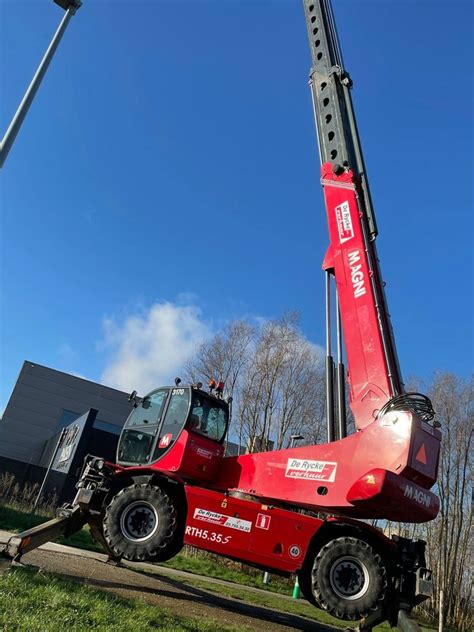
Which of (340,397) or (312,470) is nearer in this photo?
(312,470)

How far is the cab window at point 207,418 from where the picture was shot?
802 centimetres

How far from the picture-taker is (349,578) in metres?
6.29

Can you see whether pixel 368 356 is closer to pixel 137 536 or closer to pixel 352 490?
pixel 352 490

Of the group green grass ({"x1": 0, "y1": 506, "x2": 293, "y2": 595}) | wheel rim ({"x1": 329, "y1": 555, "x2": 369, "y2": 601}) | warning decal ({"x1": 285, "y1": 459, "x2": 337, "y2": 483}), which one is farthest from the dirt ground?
green grass ({"x1": 0, "y1": 506, "x2": 293, "y2": 595})

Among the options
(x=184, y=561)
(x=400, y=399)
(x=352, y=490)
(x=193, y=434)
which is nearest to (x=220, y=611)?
(x=193, y=434)

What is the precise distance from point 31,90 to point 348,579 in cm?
768

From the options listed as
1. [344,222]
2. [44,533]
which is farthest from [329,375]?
[44,533]

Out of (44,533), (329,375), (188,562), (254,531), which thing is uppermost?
(329,375)

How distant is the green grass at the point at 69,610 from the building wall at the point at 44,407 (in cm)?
2986

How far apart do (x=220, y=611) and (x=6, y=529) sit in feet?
27.1

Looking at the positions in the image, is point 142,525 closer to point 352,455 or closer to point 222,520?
point 222,520

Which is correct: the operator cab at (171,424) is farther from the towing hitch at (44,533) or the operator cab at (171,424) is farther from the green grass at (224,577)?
the green grass at (224,577)

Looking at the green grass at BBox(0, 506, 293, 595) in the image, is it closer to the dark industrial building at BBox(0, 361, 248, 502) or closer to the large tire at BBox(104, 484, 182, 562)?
the large tire at BBox(104, 484, 182, 562)

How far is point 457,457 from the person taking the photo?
27.9 metres
